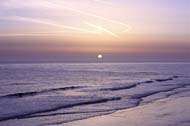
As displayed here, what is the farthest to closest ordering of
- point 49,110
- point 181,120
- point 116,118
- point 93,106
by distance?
point 93,106, point 49,110, point 116,118, point 181,120

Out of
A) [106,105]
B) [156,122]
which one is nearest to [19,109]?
[106,105]

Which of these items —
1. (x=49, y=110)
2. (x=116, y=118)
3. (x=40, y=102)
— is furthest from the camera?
(x=40, y=102)

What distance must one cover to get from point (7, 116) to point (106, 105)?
8.21m

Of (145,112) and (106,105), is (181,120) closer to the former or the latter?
(145,112)

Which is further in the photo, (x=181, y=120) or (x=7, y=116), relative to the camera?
(x=7, y=116)

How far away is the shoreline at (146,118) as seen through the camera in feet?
61.0

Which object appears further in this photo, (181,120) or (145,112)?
(145,112)

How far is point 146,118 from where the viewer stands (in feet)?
65.8

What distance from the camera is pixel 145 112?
883 inches

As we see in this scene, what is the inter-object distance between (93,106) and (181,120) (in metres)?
8.30

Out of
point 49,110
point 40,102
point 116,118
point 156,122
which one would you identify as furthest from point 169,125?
point 40,102

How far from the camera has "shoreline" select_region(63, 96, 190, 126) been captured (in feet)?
61.0

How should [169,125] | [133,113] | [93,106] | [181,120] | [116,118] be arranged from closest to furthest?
1. [169,125]
2. [181,120]
3. [116,118]
4. [133,113]
5. [93,106]

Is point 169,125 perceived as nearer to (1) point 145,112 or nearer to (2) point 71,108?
(1) point 145,112
